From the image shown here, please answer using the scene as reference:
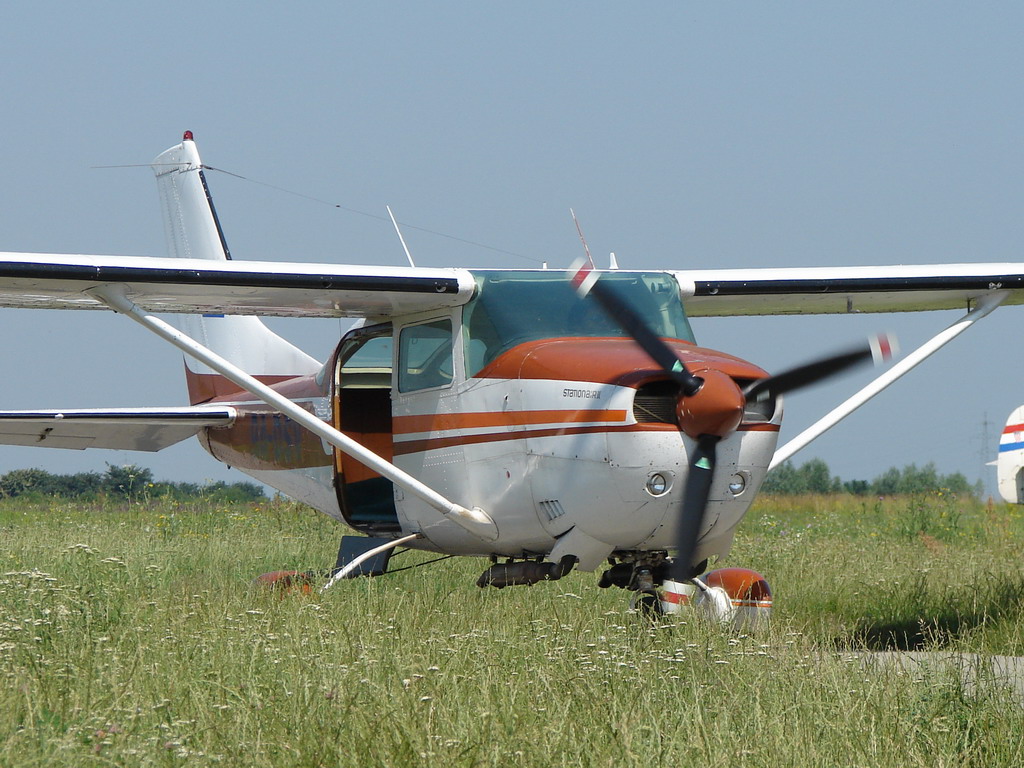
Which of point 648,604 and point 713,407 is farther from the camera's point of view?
point 648,604

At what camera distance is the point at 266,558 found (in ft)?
41.9

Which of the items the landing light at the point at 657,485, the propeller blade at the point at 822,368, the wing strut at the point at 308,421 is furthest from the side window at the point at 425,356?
the propeller blade at the point at 822,368

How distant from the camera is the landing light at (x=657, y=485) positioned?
22.9 feet

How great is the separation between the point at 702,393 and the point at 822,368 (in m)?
1.02

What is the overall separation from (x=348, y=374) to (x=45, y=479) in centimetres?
3033

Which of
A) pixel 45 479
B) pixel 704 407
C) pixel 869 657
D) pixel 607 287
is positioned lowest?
pixel 45 479

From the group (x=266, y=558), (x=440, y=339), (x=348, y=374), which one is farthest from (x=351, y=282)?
(x=266, y=558)

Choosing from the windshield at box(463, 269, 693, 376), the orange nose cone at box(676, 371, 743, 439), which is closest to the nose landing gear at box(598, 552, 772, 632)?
the orange nose cone at box(676, 371, 743, 439)

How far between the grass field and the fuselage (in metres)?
0.66

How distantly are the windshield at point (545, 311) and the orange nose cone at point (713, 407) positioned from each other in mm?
1181

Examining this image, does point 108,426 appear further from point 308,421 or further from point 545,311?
point 545,311

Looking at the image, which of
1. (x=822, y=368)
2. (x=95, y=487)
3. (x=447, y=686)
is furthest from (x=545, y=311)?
(x=95, y=487)

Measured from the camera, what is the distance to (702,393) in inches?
265

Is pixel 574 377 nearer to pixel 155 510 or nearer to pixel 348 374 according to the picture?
pixel 348 374
